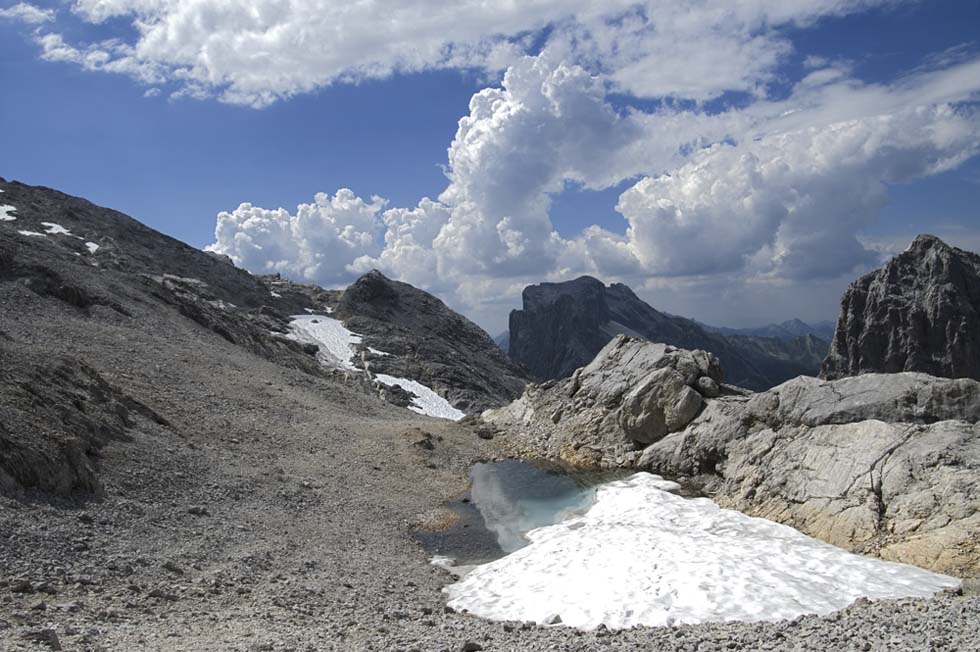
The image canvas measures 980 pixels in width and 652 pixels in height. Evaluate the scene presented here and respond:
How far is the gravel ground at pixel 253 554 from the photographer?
12.3 m

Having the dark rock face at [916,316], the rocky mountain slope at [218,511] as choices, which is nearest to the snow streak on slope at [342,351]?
the rocky mountain slope at [218,511]

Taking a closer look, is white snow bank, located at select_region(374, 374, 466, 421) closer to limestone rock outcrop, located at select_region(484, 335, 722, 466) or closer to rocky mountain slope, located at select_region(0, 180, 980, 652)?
rocky mountain slope, located at select_region(0, 180, 980, 652)

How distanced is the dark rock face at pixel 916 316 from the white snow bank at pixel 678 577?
269 feet

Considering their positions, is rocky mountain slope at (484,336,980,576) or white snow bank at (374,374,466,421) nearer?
rocky mountain slope at (484,336,980,576)

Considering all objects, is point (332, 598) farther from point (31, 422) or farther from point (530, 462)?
point (530, 462)

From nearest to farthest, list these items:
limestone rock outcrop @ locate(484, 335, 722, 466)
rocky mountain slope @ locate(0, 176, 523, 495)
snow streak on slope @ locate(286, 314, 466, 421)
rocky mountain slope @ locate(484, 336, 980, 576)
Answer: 1. rocky mountain slope @ locate(484, 336, 980, 576)
2. rocky mountain slope @ locate(0, 176, 523, 495)
3. limestone rock outcrop @ locate(484, 335, 722, 466)
4. snow streak on slope @ locate(286, 314, 466, 421)

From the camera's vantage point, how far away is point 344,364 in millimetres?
80375

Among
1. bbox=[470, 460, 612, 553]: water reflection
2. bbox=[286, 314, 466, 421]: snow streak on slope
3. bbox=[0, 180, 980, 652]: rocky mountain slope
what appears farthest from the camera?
bbox=[286, 314, 466, 421]: snow streak on slope

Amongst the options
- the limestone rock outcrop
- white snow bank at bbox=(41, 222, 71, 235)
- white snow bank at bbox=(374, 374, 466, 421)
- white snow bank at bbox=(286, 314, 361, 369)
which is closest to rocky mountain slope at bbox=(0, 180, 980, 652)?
the limestone rock outcrop

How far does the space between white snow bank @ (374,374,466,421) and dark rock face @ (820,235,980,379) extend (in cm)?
6517

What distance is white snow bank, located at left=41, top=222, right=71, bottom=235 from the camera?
84688mm

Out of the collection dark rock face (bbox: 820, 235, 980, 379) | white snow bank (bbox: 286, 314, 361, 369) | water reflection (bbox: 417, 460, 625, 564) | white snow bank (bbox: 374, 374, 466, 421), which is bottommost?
water reflection (bbox: 417, 460, 625, 564)

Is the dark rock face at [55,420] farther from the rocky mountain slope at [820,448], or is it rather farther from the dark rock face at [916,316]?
the dark rock face at [916,316]

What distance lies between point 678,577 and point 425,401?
2150 inches
